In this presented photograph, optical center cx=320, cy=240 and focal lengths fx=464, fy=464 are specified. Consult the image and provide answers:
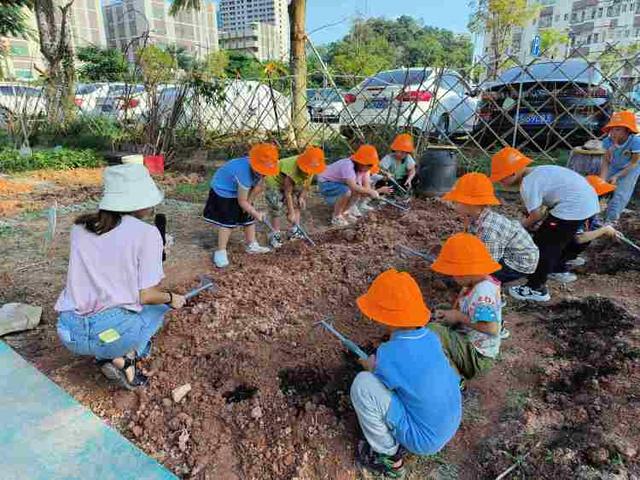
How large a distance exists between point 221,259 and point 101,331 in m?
1.71

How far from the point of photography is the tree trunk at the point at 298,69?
275 inches

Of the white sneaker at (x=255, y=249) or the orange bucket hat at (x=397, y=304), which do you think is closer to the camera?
the orange bucket hat at (x=397, y=304)

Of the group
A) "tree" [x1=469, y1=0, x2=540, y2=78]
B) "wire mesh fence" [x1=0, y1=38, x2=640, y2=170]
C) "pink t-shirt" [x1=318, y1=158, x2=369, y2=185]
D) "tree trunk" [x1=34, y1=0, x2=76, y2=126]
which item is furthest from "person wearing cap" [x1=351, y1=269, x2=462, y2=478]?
"tree" [x1=469, y1=0, x2=540, y2=78]

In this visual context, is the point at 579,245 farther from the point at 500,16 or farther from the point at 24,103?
the point at 500,16

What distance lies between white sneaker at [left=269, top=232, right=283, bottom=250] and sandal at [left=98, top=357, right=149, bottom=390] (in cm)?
195

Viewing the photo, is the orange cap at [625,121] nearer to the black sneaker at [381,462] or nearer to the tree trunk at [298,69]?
the black sneaker at [381,462]

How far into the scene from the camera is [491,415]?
1.95 metres

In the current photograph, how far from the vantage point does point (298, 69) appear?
23.6 ft

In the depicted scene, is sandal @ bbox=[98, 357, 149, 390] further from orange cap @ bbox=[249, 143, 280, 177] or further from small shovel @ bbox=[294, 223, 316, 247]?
small shovel @ bbox=[294, 223, 316, 247]

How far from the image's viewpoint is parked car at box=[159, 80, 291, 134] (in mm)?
7984

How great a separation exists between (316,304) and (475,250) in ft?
3.97

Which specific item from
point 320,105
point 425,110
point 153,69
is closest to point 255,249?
point 425,110

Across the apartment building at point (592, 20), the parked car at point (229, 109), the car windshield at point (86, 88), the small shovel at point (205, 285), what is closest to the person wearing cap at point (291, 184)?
the small shovel at point (205, 285)

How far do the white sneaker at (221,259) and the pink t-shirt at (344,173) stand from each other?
1.41 meters
